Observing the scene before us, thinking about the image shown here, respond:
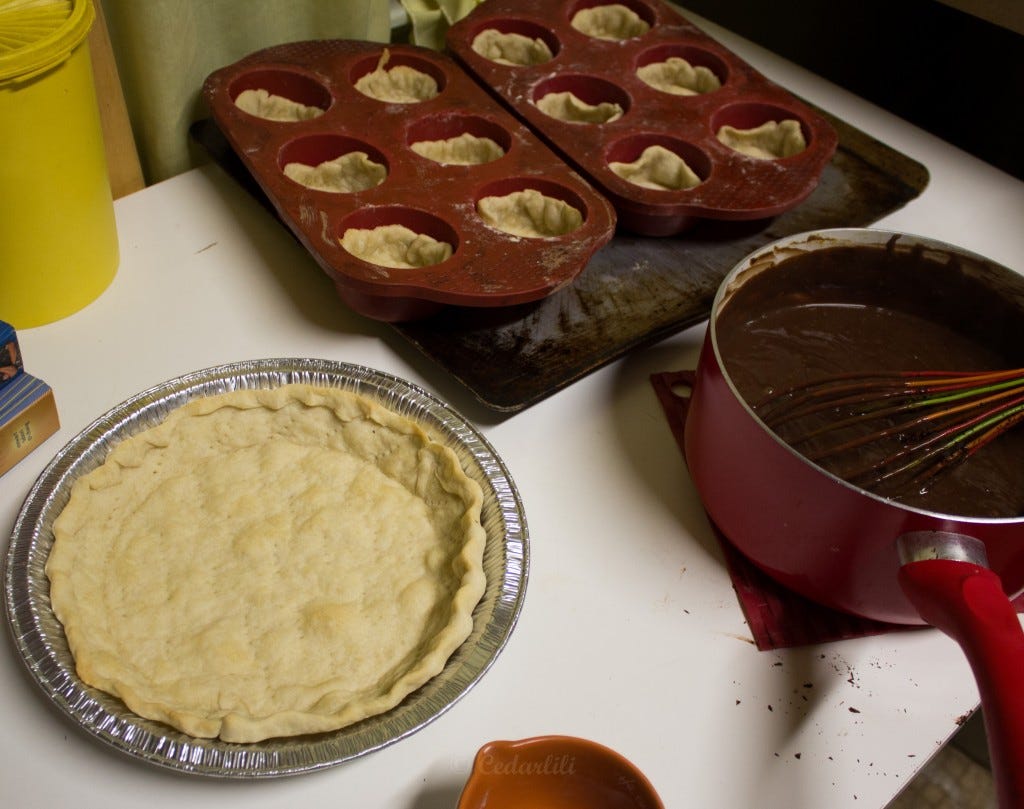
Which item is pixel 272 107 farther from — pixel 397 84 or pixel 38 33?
pixel 38 33

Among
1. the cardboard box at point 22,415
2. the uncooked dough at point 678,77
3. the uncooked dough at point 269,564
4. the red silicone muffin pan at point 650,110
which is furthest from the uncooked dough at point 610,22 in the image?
the cardboard box at point 22,415

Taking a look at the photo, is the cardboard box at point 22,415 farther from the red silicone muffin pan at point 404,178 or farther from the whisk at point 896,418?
the whisk at point 896,418

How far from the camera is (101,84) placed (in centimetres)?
151

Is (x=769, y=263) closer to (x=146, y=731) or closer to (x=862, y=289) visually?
(x=862, y=289)

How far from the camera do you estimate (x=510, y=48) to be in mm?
1903

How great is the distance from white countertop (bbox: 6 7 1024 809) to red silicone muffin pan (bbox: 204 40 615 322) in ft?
0.43

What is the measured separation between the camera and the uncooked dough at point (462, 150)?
5.38ft

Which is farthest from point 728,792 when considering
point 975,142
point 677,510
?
point 975,142

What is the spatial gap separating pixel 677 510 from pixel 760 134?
0.91 metres

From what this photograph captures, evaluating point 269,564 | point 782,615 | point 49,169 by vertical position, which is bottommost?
point 782,615

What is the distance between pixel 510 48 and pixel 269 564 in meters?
1.28

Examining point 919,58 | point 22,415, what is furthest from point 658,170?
Result: point 22,415

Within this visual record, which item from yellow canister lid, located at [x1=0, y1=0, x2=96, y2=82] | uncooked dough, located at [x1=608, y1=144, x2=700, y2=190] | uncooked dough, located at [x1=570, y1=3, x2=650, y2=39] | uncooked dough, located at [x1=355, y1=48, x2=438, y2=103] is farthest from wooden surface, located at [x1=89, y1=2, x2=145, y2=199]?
uncooked dough, located at [x1=570, y1=3, x2=650, y2=39]

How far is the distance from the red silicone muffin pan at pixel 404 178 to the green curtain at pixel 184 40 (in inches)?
2.8
